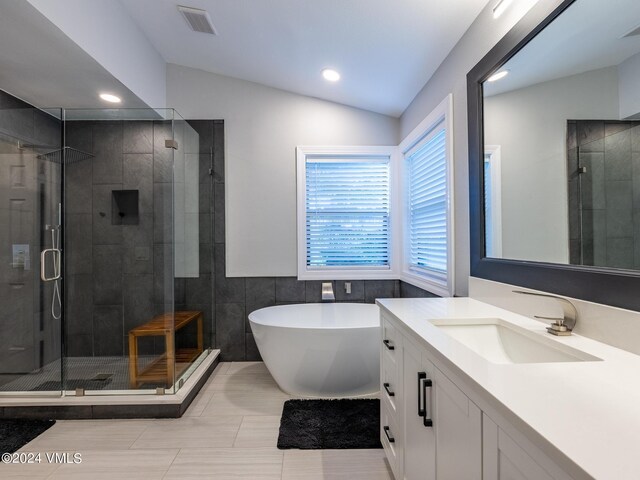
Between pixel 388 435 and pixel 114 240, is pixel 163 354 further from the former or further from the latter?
pixel 388 435

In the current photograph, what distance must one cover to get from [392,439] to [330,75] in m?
2.68

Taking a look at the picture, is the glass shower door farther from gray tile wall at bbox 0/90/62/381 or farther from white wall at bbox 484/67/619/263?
white wall at bbox 484/67/619/263

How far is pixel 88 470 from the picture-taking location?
67.7 inches

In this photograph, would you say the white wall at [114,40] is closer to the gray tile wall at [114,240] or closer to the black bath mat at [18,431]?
the gray tile wall at [114,240]

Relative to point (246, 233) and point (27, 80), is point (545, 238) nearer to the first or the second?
point (246, 233)

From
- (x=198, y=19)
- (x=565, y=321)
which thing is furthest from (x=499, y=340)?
(x=198, y=19)

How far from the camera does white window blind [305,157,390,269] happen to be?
3.31 metres

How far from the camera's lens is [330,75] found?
9.06 ft

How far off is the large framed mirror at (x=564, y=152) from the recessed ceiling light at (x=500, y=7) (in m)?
0.13

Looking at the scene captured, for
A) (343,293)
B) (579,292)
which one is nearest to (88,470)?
(343,293)

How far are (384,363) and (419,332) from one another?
2.01 ft

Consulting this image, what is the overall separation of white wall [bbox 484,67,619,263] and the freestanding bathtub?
3.87 ft

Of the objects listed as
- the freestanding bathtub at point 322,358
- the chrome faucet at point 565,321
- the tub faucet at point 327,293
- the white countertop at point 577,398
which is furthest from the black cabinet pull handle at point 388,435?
the tub faucet at point 327,293

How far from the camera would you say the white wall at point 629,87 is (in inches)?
37.4
